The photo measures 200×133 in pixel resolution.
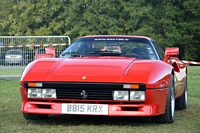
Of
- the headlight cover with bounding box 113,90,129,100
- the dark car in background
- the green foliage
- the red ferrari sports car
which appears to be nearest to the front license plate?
the red ferrari sports car

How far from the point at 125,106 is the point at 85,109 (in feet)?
1.62

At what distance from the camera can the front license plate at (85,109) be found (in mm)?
6145

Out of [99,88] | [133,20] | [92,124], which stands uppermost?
[99,88]

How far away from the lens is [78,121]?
6918mm

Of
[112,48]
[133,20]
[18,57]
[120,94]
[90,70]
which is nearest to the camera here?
[120,94]

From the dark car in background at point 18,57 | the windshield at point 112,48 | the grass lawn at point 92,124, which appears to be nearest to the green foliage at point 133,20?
the dark car in background at point 18,57

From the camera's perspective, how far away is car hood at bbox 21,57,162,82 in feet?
20.2

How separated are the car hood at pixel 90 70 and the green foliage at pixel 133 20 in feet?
150

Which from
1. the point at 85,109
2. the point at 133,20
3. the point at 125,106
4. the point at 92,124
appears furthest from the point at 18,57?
the point at 133,20

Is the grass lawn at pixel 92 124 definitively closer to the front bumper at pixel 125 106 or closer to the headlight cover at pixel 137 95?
the front bumper at pixel 125 106

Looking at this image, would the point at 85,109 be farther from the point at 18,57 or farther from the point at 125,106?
the point at 18,57

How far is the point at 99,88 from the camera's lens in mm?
6113

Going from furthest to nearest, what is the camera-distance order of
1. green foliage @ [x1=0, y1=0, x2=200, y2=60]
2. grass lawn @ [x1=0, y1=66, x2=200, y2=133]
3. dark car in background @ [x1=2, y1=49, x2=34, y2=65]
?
green foliage @ [x1=0, y1=0, x2=200, y2=60]
dark car in background @ [x1=2, y1=49, x2=34, y2=65]
grass lawn @ [x1=0, y1=66, x2=200, y2=133]

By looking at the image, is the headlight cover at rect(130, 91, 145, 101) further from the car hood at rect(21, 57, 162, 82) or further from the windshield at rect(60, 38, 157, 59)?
the windshield at rect(60, 38, 157, 59)
